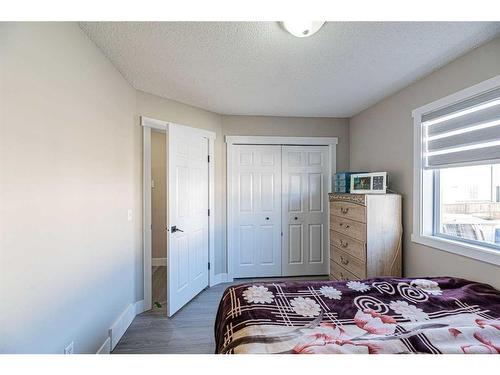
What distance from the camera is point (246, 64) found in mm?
1924

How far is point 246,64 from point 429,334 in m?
2.03

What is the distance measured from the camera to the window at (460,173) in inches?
63.5

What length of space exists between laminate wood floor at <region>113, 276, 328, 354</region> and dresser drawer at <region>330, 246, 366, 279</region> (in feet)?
4.95

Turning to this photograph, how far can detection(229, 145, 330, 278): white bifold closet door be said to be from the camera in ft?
11.1

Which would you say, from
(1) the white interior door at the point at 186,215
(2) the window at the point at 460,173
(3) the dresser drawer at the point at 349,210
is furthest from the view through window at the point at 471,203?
(1) the white interior door at the point at 186,215

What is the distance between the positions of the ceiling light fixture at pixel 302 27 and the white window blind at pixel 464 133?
1246 millimetres

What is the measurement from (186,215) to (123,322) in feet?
3.75

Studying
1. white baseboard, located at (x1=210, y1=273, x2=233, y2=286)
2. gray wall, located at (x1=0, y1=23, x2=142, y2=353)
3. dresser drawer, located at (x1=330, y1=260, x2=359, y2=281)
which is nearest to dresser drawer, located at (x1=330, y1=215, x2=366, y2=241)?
dresser drawer, located at (x1=330, y1=260, x2=359, y2=281)

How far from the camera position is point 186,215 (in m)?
2.71

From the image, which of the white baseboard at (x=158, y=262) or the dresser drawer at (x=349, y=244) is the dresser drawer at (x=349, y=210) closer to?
the dresser drawer at (x=349, y=244)

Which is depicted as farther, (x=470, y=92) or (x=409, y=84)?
(x=409, y=84)

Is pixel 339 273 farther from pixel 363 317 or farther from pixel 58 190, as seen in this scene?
pixel 58 190
